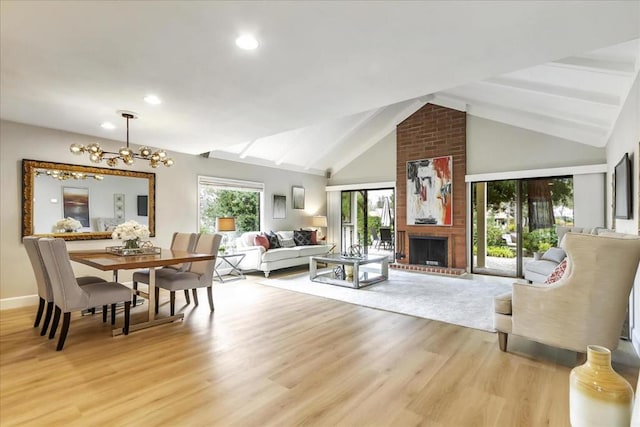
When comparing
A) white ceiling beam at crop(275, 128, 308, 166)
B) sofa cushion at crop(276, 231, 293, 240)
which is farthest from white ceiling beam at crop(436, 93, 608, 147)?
sofa cushion at crop(276, 231, 293, 240)

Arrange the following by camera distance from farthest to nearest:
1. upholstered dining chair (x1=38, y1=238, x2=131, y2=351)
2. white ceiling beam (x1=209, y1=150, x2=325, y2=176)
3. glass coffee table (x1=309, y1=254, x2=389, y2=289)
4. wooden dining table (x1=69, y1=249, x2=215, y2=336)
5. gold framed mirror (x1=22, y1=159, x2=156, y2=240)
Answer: white ceiling beam (x1=209, y1=150, x2=325, y2=176) → glass coffee table (x1=309, y1=254, x2=389, y2=289) → gold framed mirror (x1=22, y1=159, x2=156, y2=240) → wooden dining table (x1=69, y1=249, x2=215, y2=336) → upholstered dining chair (x1=38, y1=238, x2=131, y2=351)

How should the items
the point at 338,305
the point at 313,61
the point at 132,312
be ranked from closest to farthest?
the point at 313,61, the point at 132,312, the point at 338,305

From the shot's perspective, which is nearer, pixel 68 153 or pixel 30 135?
pixel 30 135

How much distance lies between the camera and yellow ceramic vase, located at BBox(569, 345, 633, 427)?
892 millimetres

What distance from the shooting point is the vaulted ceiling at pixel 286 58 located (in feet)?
6.50

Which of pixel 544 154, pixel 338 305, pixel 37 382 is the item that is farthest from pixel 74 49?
pixel 544 154

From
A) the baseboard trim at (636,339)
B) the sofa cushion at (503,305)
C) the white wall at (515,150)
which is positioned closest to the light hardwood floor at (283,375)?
the baseboard trim at (636,339)

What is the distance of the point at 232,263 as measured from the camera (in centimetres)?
666

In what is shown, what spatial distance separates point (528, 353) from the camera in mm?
2850

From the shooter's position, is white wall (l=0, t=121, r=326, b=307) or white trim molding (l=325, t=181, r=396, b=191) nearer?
white wall (l=0, t=121, r=326, b=307)

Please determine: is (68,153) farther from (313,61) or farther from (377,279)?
(377,279)

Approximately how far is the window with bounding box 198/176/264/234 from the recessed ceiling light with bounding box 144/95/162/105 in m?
2.85

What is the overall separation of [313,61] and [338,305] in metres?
3.05

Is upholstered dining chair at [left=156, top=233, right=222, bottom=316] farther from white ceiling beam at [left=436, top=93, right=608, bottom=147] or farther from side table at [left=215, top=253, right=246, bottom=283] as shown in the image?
white ceiling beam at [left=436, top=93, right=608, bottom=147]
